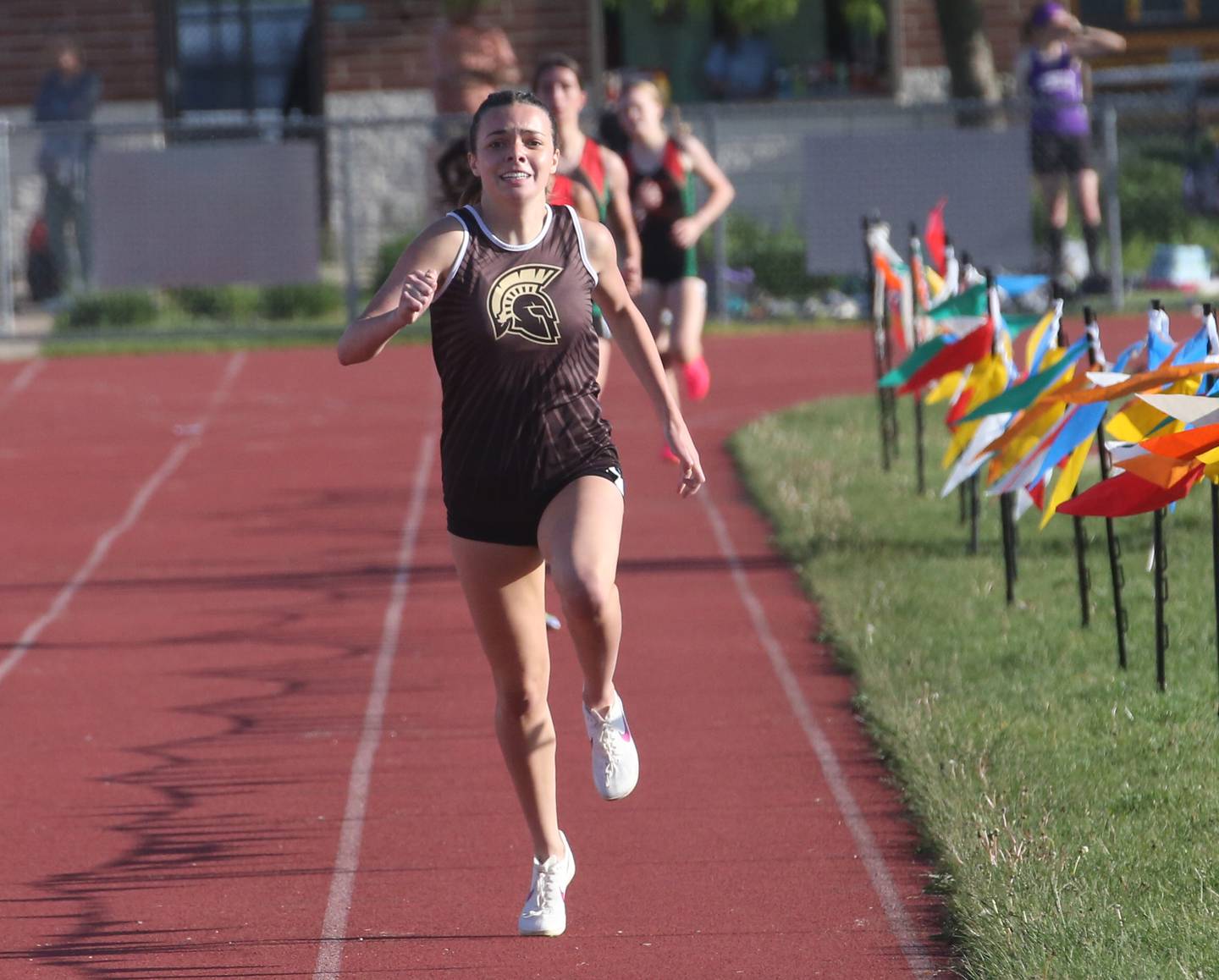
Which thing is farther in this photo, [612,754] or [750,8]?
[750,8]

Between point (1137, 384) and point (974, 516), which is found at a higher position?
point (1137, 384)

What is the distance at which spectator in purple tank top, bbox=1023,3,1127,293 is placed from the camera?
61.0 ft

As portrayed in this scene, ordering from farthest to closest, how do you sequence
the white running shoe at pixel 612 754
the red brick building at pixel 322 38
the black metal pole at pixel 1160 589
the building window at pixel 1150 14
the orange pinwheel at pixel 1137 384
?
1. the building window at pixel 1150 14
2. the red brick building at pixel 322 38
3. the black metal pole at pixel 1160 589
4. the orange pinwheel at pixel 1137 384
5. the white running shoe at pixel 612 754

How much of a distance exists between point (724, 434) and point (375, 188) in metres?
7.86

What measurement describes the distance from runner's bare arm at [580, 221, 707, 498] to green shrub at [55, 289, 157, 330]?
14914 millimetres

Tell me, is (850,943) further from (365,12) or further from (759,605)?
(365,12)

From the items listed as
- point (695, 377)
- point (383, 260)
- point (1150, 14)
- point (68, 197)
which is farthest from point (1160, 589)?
point (1150, 14)

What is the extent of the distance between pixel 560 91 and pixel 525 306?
4.05 m

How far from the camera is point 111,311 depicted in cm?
1952

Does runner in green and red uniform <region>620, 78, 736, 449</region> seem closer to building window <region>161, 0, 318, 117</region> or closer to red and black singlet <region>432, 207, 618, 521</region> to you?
red and black singlet <region>432, 207, 618, 521</region>

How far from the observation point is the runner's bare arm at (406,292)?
451 cm

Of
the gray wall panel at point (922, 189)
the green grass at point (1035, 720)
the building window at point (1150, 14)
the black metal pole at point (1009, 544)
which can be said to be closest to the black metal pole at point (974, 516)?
the green grass at point (1035, 720)

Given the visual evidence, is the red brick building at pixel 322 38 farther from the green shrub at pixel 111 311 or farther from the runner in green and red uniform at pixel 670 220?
the runner in green and red uniform at pixel 670 220

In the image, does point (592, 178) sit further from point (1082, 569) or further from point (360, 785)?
point (360, 785)
